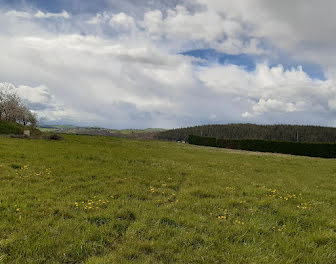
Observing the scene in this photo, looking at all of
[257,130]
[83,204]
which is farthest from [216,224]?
[257,130]

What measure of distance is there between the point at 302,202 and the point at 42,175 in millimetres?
12537

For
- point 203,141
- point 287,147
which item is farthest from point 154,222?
point 203,141

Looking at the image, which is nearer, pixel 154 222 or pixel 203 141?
pixel 154 222

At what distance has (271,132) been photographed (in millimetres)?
125375

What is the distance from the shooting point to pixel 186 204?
26.9 feet

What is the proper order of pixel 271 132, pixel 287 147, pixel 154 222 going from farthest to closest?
pixel 271 132 < pixel 287 147 < pixel 154 222

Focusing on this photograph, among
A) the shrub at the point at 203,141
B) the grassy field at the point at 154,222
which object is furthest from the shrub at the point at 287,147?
the grassy field at the point at 154,222

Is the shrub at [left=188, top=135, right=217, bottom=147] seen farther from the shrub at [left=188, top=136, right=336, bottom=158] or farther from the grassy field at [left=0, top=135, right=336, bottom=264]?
the grassy field at [left=0, top=135, right=336, bottom=264]

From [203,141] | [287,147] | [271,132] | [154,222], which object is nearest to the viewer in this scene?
[154,222]

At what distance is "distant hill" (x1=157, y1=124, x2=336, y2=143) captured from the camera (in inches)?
4513

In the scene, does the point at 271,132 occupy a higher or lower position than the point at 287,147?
higher

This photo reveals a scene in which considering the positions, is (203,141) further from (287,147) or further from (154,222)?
(154,222)

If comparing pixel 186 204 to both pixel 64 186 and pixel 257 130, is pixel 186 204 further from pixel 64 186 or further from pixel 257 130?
pixel 257 130

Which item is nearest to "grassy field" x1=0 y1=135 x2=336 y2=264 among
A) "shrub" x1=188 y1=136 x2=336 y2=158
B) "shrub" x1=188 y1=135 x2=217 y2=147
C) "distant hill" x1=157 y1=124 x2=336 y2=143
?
"shrub" x1=188 y1=136 x2=336 y2=158
